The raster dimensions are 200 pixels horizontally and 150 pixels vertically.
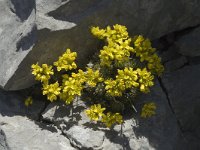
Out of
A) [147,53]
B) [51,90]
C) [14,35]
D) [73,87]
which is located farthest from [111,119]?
[14,35]

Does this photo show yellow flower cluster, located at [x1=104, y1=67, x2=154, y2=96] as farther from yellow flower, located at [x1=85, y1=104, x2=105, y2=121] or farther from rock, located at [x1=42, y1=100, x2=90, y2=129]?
rock, located at [x1=42, y1=100, x2=90, y2=129]

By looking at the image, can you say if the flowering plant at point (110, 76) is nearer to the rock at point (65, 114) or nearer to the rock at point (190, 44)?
the rock at point (65, 114)

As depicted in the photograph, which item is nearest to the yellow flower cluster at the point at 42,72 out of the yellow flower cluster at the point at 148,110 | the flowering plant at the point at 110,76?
the flowering plant at the point at 110,76

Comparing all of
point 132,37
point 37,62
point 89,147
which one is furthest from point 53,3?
point 89,147

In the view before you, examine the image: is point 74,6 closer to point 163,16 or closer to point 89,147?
point 163,16

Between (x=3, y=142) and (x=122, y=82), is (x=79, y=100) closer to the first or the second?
(x=122, y=82)
